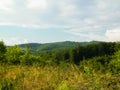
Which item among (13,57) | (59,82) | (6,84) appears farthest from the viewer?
(13,57)

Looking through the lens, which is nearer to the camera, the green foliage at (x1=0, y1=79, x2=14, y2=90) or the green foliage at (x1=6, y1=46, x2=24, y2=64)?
the green foliage at (x1=0, y1=79, x2=14, y2=90)

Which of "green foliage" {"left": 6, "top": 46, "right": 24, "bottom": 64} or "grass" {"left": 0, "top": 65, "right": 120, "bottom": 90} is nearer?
"grass" {"left": 0, "top": 65, "right": 120, "bottom": 90}

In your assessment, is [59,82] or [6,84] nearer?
[6,84]

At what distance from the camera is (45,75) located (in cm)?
988

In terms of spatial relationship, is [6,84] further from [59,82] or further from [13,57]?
[13,57]

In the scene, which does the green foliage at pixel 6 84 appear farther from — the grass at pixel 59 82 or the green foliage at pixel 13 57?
the green foliage at pixel 13 57

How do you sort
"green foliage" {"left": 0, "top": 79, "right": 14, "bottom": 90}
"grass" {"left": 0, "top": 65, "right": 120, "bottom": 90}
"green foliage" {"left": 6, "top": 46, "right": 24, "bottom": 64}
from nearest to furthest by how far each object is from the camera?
1. "grass" {"left": 0, "top": 65, "right": 120, "bottom": 90}
2. "green foliage" {"left": 0, "top": 79, "right": 14, "bottom": 90}
3. "green foliage" {"left": 6, "top": 46, "right": 24, "bottom": 64}

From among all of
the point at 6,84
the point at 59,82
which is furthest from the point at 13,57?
the point at 6,84

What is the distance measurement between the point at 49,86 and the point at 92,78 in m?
1.27

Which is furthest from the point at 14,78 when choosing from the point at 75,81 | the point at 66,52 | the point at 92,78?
the point at 66,52

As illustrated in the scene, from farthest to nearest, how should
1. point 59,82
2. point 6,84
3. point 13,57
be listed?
1. point 13,57
2. point 59,82
3. point 6,84

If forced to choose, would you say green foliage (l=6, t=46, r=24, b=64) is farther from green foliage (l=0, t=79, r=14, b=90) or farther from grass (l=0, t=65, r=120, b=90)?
green foliage (l=0, t=79, r=14, b=90)

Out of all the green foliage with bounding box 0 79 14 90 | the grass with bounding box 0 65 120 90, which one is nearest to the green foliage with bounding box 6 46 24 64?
the grass with bounding box 0 65 120 90

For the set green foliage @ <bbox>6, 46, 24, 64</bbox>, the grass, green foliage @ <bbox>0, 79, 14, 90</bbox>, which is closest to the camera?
the grass
